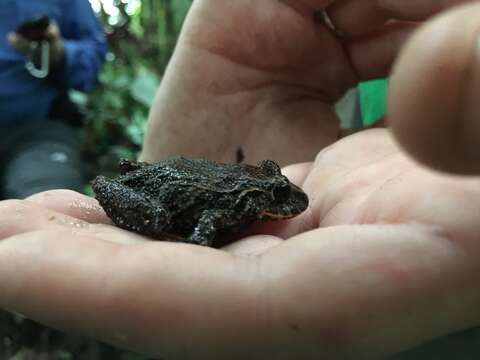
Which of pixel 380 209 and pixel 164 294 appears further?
pixel 380 209

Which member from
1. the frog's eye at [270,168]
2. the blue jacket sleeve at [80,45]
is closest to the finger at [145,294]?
the frog's eye at [270,168]

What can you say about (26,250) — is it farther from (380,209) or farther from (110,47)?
(110,47)

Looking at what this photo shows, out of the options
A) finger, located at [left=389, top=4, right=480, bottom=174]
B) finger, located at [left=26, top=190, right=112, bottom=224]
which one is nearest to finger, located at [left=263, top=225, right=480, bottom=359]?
finger, located at [left=389, top=4, right=480, bottom=174]

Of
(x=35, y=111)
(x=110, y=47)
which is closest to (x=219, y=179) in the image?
(x=35, y=111)

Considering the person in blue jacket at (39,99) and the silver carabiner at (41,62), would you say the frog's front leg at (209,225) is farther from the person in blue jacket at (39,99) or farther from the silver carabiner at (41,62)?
the silver carabiner at (41,62)

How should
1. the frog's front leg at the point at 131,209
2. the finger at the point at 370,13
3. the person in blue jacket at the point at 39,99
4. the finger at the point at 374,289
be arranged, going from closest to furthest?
the finger at the point at 374,289
the frog's front leg at the point at 131,209
the finger at the point at 370,13
the person in blue jacket at the point at 39,99
